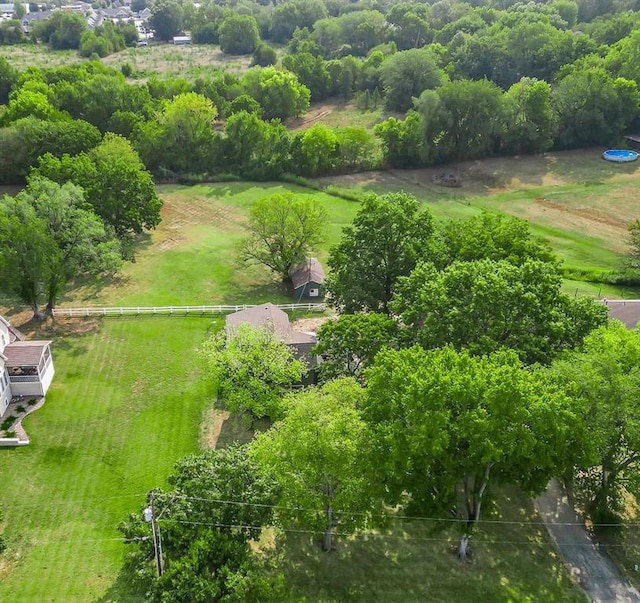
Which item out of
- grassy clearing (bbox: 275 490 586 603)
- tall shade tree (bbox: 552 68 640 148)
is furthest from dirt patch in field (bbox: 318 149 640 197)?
grassy clearing (bbox: 275 490 586 603)

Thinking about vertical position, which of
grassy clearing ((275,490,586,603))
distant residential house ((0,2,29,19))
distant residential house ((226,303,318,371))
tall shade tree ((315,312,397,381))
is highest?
distant residential house ((0,2,29,19))

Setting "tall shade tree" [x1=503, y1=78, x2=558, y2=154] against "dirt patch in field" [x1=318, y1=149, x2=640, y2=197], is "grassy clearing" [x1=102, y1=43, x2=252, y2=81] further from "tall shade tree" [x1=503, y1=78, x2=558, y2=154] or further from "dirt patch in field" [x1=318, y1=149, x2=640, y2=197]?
"tall shade tree" [x1=503, y1=78, x2=558, y2=154]

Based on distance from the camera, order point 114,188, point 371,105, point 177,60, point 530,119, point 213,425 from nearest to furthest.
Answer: point 213,425 → point 114,188 → point 530,119 → point 371,105 → point 177,60

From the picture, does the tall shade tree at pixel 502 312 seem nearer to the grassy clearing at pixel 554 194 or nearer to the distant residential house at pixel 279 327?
the distant residential house at pixel 279 327

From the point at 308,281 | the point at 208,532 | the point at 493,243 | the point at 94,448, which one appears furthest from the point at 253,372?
the point at 308,281

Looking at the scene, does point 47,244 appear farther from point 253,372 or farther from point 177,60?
point 177,60

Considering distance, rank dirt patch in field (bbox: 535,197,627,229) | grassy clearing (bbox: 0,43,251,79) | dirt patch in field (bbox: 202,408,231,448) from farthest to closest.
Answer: grassy clearing (bbox: 0,43,251,79) < dirt patch in field (bbox: 535,197,627,229) < dirt patch in field (bbox: 202,408,231,448)

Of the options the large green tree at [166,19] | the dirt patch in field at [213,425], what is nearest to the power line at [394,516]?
the dirt patch in field at [213,425]
